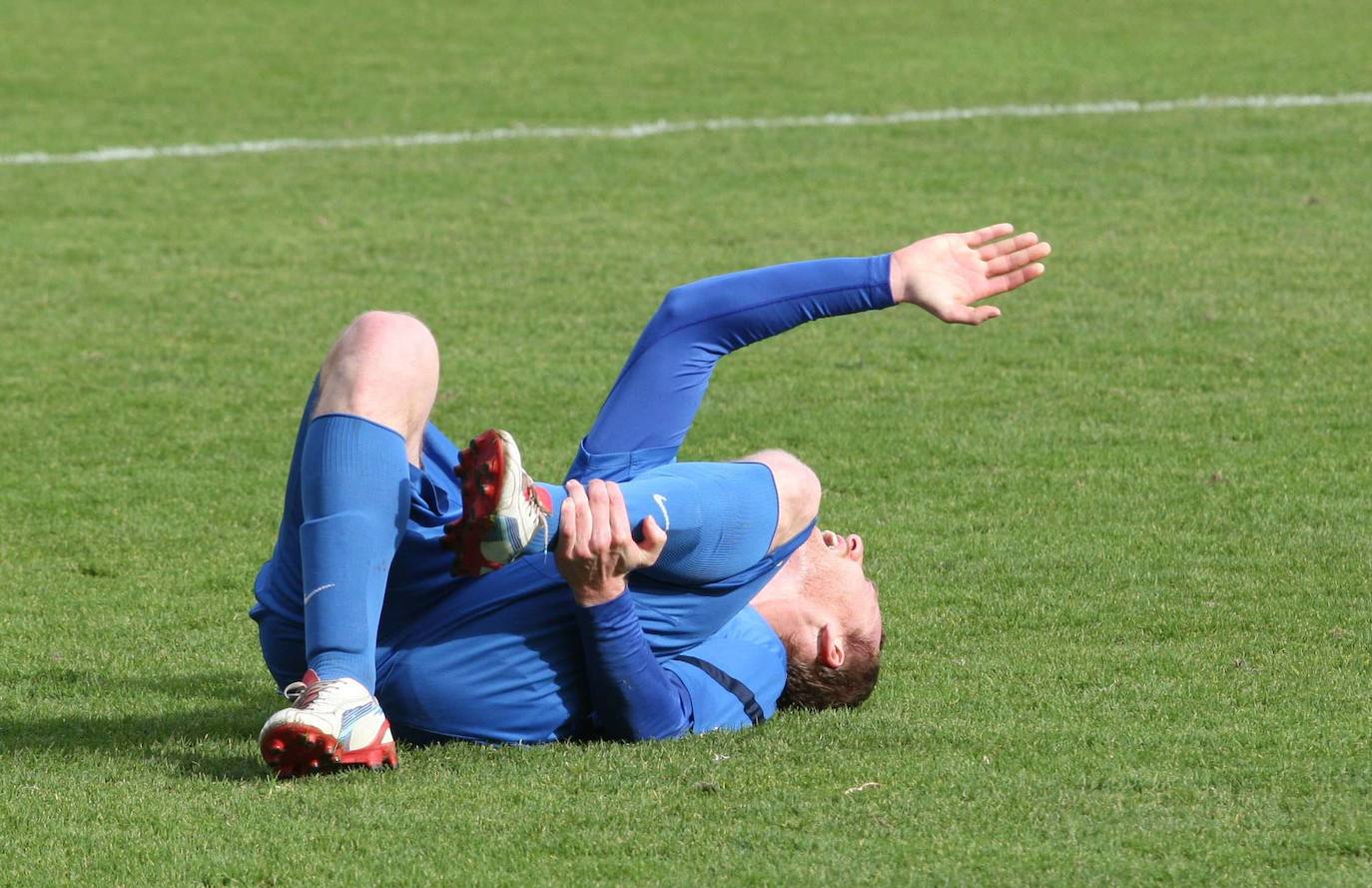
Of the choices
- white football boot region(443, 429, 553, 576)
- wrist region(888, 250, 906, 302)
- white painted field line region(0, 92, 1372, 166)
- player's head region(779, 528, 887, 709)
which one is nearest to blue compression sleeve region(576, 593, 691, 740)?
white football boot region(443, 429, 553, 576)

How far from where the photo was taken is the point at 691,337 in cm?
441

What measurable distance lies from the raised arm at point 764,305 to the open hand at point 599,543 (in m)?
0.52

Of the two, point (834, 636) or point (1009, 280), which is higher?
point (1009, 280)

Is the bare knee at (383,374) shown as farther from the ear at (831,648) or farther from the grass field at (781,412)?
the ear at (831,648)

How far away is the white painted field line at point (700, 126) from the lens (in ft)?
A: 42.5

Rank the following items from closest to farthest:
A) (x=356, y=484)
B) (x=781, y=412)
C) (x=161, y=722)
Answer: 1. (x=356, y=484)
2. (x=161, y=722)
3. (x=781, y=412)

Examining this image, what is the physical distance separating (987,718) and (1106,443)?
286 cm

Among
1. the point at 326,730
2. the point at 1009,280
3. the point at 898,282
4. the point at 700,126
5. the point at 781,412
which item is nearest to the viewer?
the point at 326,730

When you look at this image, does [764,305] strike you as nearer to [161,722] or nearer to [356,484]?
[356,484]

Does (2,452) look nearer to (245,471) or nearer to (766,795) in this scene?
(245,471)

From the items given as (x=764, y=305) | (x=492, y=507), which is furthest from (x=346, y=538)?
(x=764, y=305)

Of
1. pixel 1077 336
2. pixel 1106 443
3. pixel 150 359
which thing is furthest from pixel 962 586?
pixel 150 359

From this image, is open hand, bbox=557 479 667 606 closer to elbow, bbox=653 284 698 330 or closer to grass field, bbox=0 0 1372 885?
grass field, bbox=0 0 1372 885

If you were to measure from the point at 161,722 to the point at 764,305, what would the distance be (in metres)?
1.70
